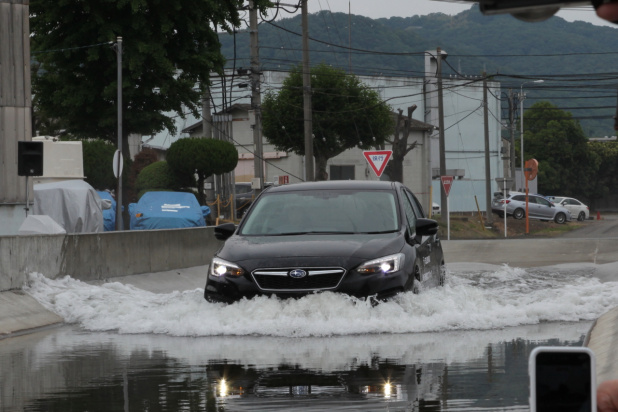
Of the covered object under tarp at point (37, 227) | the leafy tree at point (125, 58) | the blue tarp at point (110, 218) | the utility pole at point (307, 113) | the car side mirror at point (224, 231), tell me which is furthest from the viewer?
the utility pole at point (307, 113)

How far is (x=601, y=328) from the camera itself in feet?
31.0

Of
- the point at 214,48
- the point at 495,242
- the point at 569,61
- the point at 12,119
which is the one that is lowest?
the point at 495,242

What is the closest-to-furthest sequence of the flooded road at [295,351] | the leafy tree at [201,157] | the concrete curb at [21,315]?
1. the flooded road at [295,351]
2. the concrete curb at [21,315]
3. the leafy tree at [201,157]

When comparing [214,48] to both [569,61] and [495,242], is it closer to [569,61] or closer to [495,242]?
[495,242]

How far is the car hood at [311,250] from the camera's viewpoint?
33.5 ft

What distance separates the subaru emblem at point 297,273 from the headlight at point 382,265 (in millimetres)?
495

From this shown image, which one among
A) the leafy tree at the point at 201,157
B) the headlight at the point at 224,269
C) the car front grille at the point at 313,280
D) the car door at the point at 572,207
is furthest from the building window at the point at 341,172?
the car front grille at the point at 313,280

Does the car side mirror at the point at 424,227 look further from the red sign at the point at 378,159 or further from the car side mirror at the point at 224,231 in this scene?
the red sign at the point at 378,159

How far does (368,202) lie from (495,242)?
13.3 meters

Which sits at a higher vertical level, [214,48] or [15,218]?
[214,48]

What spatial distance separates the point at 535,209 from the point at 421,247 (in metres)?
55.2

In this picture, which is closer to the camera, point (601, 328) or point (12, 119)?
point (601, 328)

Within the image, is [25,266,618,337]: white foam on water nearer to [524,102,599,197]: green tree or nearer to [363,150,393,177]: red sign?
[363,150,393,177]: red sign

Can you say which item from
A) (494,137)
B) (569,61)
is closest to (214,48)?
(494,137)
